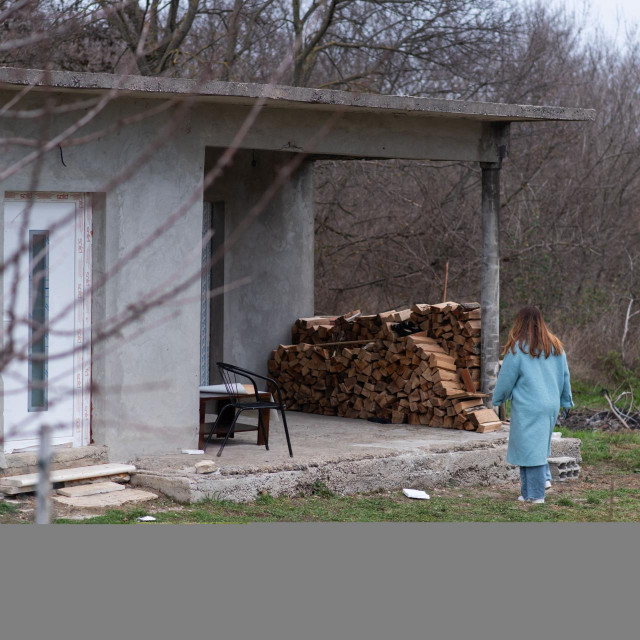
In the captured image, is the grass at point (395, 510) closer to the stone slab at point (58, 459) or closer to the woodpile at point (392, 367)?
the stone slab at point (58, 459)

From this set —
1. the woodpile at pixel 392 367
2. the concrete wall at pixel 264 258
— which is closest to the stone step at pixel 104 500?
the woodpile at pixel 392 367

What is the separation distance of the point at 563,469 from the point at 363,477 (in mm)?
2219

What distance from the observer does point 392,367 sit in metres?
10.9

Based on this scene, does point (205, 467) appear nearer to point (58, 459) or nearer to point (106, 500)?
point (106, 500)

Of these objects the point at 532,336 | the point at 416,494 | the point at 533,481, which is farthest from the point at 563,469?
the point at 532,336

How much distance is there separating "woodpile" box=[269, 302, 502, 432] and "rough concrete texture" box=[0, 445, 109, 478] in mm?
3655

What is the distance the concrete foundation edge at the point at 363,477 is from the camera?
7.88 m

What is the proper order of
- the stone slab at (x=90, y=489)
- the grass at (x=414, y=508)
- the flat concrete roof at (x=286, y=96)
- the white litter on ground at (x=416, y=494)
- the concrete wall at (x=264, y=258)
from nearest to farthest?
the flat concrete roof at (x=286, y=96) < the grass at (x=414, y=508) < the stone slab at (x=90, y=489) < the white litter on ground at (x=416, y=494) < the concrete wall at (x=264, y=258)

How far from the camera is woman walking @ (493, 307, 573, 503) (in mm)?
8102

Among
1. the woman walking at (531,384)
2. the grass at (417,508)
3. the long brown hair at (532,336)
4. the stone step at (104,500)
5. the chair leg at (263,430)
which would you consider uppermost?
the long brown hair at (532,336)

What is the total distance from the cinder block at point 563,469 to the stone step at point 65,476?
401 centimetres

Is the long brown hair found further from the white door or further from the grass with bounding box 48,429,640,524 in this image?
the white door

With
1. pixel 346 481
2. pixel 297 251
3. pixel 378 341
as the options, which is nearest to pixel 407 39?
pixel 297 251

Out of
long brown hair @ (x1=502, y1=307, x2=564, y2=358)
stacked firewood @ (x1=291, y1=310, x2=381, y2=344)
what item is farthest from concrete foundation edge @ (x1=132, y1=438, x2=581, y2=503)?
stacked firewood @ (x1=291, y1=310, x2=381, y2=344)
